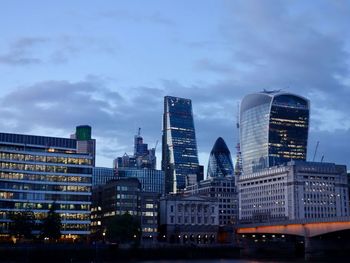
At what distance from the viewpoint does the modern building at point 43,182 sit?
176000 millimetres

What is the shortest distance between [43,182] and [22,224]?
75.2 feet

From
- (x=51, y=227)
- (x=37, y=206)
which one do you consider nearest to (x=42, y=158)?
(x=37, y=206)

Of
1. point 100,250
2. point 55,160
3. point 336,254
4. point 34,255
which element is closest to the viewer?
point 34,255

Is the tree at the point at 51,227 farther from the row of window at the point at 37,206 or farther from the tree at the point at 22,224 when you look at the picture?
the row of window at the point at 37,206

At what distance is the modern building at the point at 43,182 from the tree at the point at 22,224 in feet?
31.3

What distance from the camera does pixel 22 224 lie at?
160375 mm

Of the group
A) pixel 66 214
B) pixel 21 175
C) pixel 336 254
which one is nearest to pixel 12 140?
pixel 21 175

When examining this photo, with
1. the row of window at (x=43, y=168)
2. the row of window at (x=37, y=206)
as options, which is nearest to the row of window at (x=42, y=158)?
the row of window at (x=43, y=168)

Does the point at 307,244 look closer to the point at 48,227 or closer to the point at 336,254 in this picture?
the point at 336,254

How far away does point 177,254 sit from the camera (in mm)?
176625

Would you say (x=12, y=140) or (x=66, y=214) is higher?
(x=12, y=140)

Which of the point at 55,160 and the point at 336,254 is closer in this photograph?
the point at 336,254

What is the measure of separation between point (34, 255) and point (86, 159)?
1940 inches

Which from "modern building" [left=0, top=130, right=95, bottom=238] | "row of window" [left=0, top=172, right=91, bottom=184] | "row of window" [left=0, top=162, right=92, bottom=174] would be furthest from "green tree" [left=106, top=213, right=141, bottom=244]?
"row of window" [left=0, top=162, right=92, bottom=174]
